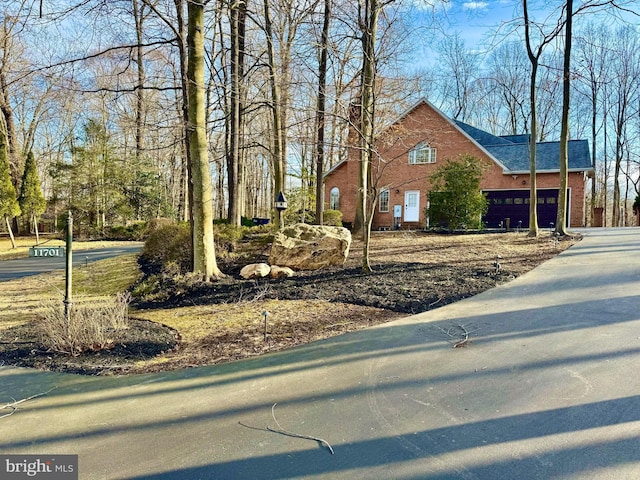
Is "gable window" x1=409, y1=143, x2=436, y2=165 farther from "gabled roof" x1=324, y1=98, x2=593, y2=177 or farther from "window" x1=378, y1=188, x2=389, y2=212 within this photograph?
"window" x1=378, y1=188, x2=389, y2=212

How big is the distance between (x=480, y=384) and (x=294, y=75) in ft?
35.8

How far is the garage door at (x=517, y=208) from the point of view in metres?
20.6

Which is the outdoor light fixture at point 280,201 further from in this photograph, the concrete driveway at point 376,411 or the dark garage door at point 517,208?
the dark garage door at point 517,208

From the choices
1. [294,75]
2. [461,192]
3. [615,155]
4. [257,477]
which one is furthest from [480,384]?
[615,155]

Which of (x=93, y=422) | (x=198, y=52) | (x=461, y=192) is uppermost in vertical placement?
(x=198, y=52)

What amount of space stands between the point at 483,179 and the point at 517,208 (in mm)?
2371

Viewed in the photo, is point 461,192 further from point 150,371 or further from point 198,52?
point 150,371

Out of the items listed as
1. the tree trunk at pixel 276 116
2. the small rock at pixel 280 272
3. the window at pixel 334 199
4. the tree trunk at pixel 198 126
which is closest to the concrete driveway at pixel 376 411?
the small rock at pixel 280 272

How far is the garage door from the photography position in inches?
813

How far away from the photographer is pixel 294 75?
12031 millimetres

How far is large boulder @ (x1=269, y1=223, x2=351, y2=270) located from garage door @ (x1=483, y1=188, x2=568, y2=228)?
14343mm

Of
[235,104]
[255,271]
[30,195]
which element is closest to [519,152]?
[235,104]

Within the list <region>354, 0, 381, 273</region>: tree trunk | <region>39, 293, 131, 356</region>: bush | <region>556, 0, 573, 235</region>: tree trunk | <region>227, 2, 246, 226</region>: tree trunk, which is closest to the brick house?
<region>556, 0, 573, 235</region>: tree trunk

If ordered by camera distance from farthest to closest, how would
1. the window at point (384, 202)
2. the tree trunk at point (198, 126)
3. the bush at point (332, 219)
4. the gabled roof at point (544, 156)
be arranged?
1. the window at point (384, 202)
2. the gabled roof at point (544, 156)
3. the bush at point (332, 219)
4. the tree trunk at point (198, 126)
